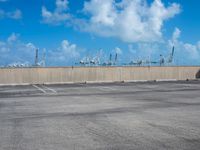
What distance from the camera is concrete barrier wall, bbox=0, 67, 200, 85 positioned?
53.2 m

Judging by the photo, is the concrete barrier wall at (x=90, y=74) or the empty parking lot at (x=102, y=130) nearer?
the empty parking lot at (x=102, y=130)

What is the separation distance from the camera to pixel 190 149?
9875mm

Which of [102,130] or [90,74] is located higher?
[90,74]

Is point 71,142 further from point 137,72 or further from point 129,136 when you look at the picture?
point 137,72

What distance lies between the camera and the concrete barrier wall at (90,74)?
175ft

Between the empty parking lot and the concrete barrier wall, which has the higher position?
the concrete barrier wall

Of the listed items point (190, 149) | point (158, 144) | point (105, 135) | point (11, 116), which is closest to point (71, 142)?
point (105, 135)

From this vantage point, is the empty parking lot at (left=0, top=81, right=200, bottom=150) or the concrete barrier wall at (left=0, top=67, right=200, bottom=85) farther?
the concrete barrier wall at (left=0, top=67, right=200, bottom=85)

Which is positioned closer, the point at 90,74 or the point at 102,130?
the point at 102,130

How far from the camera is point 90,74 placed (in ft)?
186

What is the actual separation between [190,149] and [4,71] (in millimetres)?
45262

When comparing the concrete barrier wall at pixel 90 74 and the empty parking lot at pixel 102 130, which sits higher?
the concrete barrier wall at pixel 90 74

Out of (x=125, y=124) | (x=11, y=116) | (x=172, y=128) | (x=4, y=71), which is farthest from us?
(x=4, y=71)

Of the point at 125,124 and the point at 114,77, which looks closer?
the point at 125,124
